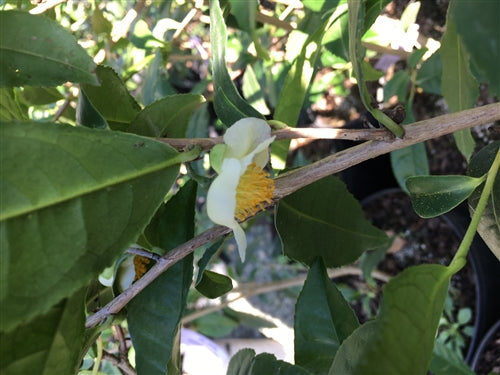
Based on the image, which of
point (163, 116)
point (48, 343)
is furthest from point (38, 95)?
point (48, 343)

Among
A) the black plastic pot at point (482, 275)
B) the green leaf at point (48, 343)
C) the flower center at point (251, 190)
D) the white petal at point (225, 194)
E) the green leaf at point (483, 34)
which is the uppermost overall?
the green leaf at point (483, 34)

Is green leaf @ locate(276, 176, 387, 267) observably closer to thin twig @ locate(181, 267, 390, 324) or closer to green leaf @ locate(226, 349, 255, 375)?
green leaf @ locate(226, 349, 255, 375)

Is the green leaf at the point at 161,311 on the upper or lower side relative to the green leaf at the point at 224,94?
lower

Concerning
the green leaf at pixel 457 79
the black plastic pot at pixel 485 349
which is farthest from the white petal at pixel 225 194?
the black plastic pot at pixel 485 349

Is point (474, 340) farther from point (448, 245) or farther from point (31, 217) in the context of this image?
point (31, 217)

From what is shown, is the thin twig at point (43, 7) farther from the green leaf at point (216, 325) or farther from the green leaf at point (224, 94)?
the green leaf at point (216, 325)

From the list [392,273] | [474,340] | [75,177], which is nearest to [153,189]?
[75,177]

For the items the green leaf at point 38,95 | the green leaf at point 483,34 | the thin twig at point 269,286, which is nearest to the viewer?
the green leaf at point 483,34
